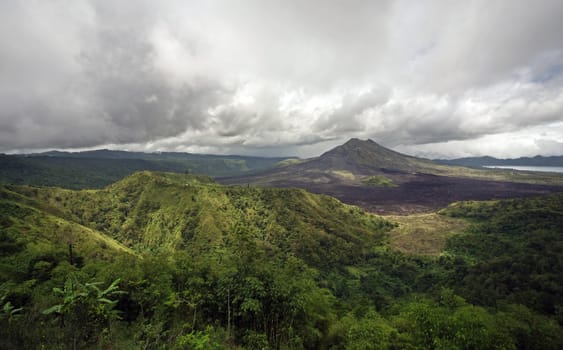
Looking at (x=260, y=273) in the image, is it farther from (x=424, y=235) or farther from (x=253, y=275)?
(x=424, y=235)

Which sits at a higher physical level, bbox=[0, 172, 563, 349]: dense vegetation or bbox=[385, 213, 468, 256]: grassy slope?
bbox=[0, 172, 563, 349]: dense vegetation

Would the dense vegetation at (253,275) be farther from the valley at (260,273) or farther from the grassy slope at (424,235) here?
the grassy slope at (424,235)

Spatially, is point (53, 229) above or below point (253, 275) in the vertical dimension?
below

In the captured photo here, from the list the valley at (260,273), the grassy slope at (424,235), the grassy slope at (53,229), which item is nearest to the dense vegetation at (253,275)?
the valley at (260,273)

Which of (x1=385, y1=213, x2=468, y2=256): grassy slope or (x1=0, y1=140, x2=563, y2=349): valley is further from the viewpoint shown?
(x1=385, y1=213, x2=468, y2=256): grassy slope

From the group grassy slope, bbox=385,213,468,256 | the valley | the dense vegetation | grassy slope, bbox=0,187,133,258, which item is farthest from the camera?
grassy slope, bbox=385,213,468,256

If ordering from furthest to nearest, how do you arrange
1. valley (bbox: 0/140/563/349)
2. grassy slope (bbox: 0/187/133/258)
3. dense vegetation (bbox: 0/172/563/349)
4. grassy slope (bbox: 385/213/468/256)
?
grassy slope (bbox: 385/213/468/256)
grassy slope (bbox: 0/187/133/258)
valley (bbox: 0/140/563/349)
dense vegetation (bbox: 0/172/563/349)

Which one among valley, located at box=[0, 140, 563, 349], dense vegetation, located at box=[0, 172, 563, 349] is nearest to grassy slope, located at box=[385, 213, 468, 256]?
valley, located at box=[0, 140, 563, 349]

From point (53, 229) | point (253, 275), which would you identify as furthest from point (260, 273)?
point (53, 229)

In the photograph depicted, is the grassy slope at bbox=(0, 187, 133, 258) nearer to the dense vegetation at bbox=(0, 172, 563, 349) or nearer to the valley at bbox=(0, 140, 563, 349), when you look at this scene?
the dense vegetation at bbox=(0, 172, 563, 349)

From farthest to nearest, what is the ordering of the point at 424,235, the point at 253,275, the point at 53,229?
1. the point at 424,235
2. the point at 53,229
3. the point at 253,275
